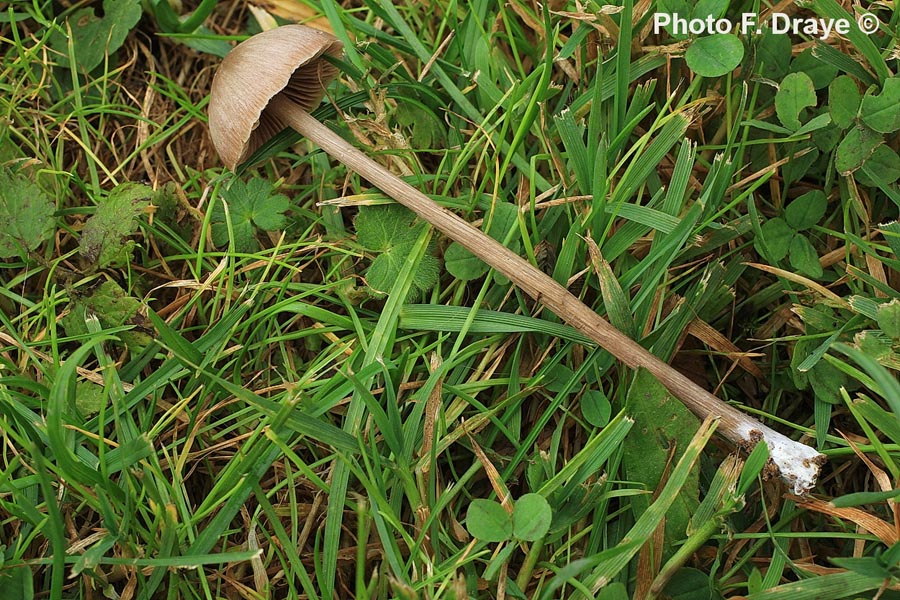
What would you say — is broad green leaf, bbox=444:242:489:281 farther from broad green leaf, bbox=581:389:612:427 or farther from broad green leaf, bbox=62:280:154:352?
broad green leaf, bbox=62:280:154:352

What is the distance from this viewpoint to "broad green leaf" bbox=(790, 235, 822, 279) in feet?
7.11

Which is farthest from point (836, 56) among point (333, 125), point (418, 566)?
point (418, 566)

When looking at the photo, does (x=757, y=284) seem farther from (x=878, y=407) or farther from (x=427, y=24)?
(x=427, y=24)

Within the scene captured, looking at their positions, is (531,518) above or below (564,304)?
below

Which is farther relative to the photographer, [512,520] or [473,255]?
[473,255]

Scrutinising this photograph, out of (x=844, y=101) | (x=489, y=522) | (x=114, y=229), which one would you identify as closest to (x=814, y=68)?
(x=844, y=101)

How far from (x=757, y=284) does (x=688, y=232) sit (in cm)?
41

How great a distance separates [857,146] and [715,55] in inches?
19.3

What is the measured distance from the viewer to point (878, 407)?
190cm

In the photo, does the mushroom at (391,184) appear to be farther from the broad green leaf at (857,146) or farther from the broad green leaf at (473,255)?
the broad green leaf at (857,146)

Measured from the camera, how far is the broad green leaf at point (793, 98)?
2.15 metres

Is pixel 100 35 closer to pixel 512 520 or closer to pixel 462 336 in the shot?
pixel 462 336

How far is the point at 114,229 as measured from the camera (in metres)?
2.35

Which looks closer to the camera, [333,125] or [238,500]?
[238,500]
